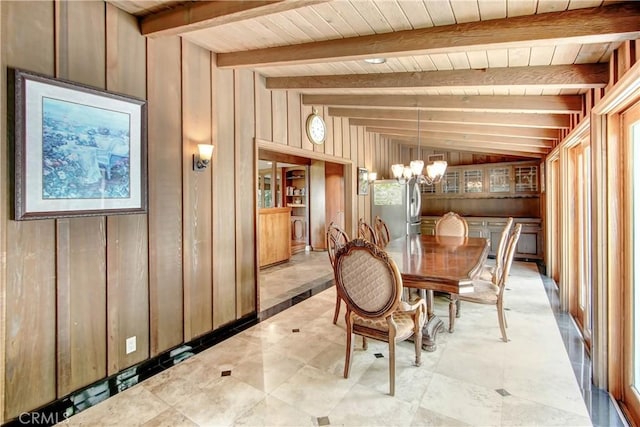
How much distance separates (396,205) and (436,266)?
4113 mm

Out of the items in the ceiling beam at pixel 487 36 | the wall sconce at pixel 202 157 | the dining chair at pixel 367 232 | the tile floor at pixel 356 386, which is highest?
the ceiling beam at pixel 487 36

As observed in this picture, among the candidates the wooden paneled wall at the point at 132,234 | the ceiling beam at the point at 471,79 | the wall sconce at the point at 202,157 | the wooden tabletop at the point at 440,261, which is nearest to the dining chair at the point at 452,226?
A: the wooden tabletop at the point at 440,261

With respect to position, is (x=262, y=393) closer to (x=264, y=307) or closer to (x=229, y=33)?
(x=264, y=307)

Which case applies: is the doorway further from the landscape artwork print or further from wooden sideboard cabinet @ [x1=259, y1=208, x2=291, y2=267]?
the landscape artwork print

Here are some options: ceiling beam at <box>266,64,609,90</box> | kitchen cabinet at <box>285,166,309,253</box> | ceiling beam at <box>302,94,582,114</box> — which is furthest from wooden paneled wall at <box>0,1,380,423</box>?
kitchen cabinet at <box>285,166,309,253</box>

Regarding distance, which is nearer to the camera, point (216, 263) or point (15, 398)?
point (15, 398)

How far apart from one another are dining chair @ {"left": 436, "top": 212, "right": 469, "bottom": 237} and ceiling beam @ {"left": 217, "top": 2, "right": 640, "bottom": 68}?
A: 325 cm

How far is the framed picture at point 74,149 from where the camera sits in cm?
190

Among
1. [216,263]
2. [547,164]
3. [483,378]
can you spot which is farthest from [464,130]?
[216,263]

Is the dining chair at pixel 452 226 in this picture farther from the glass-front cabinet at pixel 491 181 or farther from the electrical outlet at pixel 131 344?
the electrical outlet at pixel 131 344

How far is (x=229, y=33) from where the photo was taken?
2.73 m

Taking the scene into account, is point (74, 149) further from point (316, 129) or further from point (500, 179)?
point (500, 179)

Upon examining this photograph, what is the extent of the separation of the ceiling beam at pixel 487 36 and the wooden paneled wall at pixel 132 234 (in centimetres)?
90

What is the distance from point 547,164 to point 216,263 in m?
5.31
